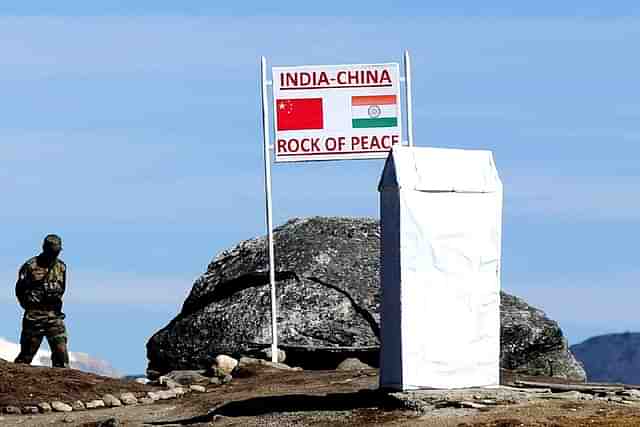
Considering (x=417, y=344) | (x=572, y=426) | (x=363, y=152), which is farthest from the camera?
(x=363, y=152)

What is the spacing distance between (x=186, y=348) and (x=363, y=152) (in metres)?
4.69

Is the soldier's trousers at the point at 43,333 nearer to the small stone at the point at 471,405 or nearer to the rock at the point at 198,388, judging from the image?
the rock at the point at 198,388

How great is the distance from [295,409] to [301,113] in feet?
28.3

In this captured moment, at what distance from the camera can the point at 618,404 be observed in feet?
68.1

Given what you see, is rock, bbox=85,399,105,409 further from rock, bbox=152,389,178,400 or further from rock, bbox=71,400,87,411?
rock, bbox=152,389,178,400

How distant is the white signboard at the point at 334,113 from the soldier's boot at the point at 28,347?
516 cm

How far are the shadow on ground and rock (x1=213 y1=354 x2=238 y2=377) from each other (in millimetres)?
4599

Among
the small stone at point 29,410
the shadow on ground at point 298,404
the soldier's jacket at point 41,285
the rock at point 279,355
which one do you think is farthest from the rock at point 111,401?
the soldier's jacket at point 41,285

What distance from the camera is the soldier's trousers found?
30.1m

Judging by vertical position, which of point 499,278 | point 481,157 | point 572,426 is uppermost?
point 481,157

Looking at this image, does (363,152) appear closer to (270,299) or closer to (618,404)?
(270,299)

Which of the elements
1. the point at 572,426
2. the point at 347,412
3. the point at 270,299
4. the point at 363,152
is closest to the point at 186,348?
the point at 270,299

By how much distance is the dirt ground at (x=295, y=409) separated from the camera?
1972cm

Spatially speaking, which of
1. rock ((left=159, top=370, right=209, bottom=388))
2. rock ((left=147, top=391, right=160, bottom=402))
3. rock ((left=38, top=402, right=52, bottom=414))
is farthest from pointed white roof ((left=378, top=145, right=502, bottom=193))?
rock ((left=159, top=370, right=209, bottom=388))
